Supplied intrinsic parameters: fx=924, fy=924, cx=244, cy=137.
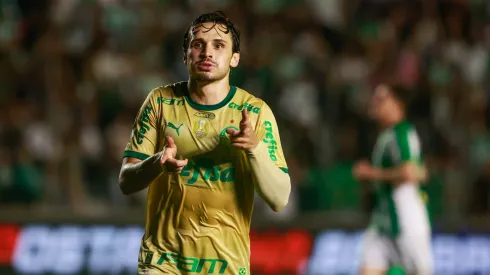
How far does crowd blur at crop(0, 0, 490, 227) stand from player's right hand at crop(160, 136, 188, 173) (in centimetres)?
709

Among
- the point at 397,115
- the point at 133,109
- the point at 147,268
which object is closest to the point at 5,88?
the point at 133,109

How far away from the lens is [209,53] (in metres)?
4.95

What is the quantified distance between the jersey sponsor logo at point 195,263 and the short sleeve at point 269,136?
0.62m

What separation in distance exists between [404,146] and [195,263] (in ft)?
16.5

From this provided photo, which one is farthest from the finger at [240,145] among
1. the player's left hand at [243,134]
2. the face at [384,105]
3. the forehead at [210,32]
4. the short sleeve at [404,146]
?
the face at [384,105]

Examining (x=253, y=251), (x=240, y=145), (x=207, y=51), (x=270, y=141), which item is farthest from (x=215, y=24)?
(x=253, y=251)

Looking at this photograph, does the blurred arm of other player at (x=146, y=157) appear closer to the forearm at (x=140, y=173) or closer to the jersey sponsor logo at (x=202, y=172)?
the forearm at (x=140, y=173)

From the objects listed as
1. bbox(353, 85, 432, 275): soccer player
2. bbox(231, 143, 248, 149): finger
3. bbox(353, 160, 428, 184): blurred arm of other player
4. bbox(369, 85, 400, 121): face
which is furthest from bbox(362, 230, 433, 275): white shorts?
bbox(231, 143, 248, 149): finger

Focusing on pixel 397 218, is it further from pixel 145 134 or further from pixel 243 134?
pixel 243 134

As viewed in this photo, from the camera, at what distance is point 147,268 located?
497 cm

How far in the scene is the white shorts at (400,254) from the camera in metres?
9.67

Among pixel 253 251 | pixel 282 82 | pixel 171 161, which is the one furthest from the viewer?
pixel 282 82

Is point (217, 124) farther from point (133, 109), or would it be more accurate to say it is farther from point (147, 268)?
point (133, 109)

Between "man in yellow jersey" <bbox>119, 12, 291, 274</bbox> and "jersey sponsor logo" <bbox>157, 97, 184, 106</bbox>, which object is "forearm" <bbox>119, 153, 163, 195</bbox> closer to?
"man in yellow jersey" <bbox>119, 12, 291, 274</bbox>
